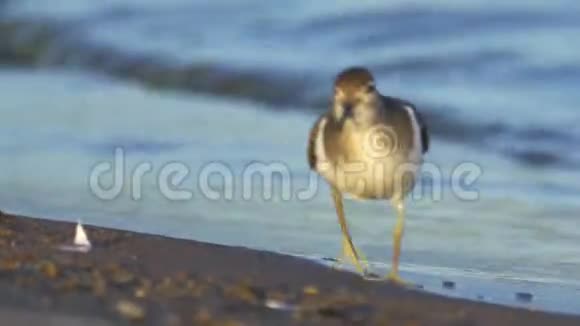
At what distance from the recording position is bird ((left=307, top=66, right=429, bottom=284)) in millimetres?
7543

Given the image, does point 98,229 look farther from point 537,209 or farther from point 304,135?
point 304,135

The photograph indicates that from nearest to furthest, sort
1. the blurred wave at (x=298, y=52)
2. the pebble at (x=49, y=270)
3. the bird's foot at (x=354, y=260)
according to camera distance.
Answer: the pebble at (x=49, y=270) → the bird's foot at (x=354, y=260) → the blurred wave at (x=298, y=52)

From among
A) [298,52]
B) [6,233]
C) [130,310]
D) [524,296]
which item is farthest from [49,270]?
[298,52]

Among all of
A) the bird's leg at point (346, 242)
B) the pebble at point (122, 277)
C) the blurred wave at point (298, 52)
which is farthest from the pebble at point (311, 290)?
the blurred wave at point (298, 52)

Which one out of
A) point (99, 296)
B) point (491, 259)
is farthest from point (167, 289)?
point (491, 259)

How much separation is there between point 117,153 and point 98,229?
157 inches

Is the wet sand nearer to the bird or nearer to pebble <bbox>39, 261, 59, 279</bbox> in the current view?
pebble <bbox>39, 261, 59, 279</bbox>

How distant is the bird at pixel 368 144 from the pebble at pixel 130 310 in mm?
1811

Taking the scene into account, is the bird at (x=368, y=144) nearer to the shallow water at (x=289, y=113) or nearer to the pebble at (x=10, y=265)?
the shallow water at (x=289, y=113)

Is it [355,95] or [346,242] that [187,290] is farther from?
[346,242]

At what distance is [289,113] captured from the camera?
14.0 metres

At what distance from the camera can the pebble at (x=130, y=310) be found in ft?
19.1

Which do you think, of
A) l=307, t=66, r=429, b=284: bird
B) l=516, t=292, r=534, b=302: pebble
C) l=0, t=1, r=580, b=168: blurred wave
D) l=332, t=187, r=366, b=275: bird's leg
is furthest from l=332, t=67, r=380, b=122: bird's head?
l=0, t=1, r=580, b=168: blurred wave

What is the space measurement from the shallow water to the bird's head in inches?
35.8
